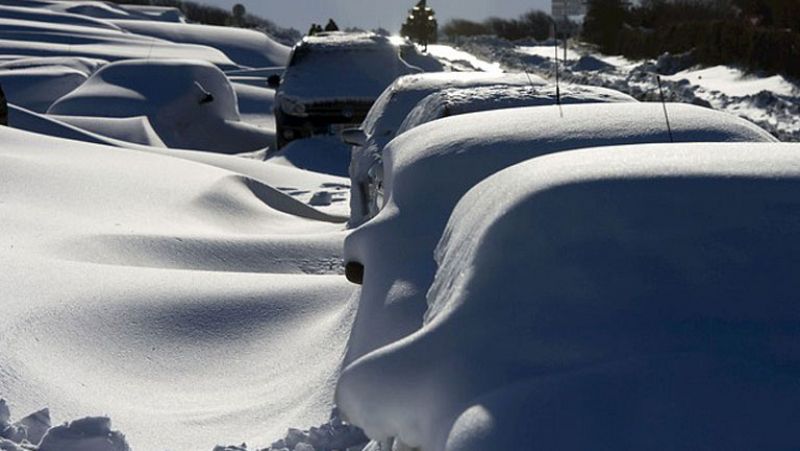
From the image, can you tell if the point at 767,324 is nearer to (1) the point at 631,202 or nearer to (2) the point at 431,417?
(1) the point at 631,202

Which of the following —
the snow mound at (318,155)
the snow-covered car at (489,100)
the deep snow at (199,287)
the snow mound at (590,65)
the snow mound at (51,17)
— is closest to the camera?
the deep snow at (199,287)

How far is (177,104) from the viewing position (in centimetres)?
2033

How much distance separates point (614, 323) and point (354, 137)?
6341mm

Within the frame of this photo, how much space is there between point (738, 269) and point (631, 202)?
0.34m

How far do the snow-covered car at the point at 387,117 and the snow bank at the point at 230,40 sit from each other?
1480 inches

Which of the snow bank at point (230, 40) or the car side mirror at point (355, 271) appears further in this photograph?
the snow bank at point (230, 40)

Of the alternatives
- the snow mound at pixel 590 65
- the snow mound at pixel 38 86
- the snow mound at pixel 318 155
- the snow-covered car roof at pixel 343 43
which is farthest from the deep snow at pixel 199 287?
the snow mound at pixel 590 65

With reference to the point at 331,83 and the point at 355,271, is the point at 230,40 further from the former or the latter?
the point at 355,271

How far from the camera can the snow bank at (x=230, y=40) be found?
160 feet

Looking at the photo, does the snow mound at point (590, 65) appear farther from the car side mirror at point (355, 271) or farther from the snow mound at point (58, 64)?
the car side mirror at point (355, 271)

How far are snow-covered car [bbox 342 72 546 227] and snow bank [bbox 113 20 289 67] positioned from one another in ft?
123

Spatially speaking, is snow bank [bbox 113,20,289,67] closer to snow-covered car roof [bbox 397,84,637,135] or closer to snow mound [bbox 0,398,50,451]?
snow-covered car roof [bbox 397,84,637,135]

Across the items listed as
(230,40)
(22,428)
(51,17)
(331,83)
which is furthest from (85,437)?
(51,17)

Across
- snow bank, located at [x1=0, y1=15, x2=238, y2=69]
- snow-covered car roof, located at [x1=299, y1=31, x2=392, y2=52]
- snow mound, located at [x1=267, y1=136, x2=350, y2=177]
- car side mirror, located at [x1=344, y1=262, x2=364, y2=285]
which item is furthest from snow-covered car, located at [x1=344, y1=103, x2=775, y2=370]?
snow bank, located at [x1=0, y1=15, x2=238, y2=69]
